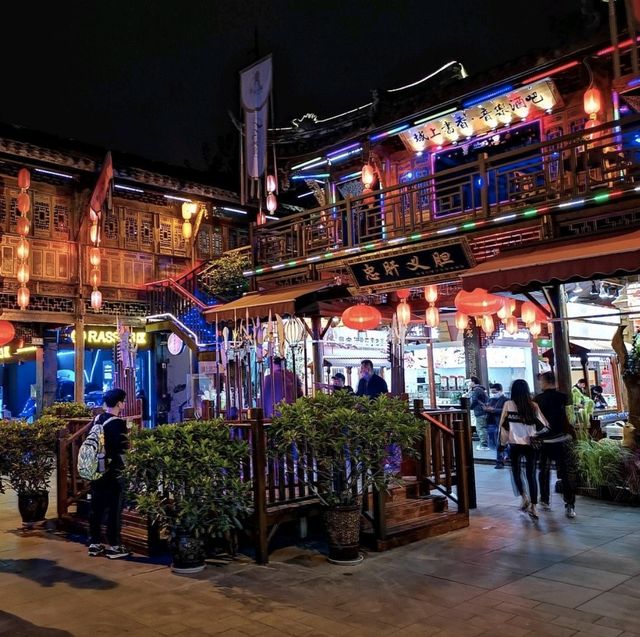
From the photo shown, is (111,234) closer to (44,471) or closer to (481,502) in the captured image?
(44,471)

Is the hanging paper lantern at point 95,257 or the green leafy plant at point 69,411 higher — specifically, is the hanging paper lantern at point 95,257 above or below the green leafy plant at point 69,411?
above

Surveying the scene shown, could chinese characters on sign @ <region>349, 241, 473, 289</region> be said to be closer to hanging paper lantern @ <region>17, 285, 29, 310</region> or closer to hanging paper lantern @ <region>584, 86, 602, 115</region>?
hanging paper lantern @ <region>584, 86, 602, 115</region>

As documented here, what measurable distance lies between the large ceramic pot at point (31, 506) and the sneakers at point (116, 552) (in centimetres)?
242

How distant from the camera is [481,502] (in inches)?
367

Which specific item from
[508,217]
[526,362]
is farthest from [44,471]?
[526,362]

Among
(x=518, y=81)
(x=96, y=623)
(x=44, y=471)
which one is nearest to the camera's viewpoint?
(x=96, y=623)

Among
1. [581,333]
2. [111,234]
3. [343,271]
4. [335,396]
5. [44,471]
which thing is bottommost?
[44,471]

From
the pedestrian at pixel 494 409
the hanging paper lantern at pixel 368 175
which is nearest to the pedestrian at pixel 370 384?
the pedestrian at pixel 494 409

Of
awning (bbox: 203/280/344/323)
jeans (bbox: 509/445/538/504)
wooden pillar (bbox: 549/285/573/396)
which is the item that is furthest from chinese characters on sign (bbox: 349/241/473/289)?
jeans (bbox: 509/445/538/504)

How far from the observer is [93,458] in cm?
684

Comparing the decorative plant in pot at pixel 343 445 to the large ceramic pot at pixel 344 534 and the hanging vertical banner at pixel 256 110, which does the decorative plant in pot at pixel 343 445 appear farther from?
the hanging vertical banner at pixel 256 110

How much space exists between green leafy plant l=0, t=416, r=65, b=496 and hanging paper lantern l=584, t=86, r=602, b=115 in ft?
34.5

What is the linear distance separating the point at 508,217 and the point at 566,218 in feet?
3.08

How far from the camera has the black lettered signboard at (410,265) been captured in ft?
36.0
